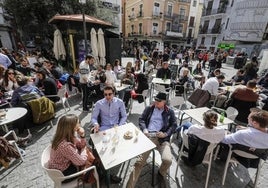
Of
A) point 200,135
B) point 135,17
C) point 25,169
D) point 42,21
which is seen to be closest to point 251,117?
point 200,135

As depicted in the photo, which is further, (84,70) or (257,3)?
(257,3)

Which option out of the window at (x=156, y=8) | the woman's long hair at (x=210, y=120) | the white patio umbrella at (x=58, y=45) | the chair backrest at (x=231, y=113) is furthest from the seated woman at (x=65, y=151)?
the window at (x=156, y=8)

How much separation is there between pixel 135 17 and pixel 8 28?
19.6 metres

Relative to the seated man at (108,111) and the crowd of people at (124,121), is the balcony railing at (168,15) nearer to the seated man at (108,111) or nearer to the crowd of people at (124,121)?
the crowd of people at (124,121)

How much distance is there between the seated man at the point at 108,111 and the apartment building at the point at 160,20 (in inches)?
997

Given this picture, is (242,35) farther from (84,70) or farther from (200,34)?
(84,70)

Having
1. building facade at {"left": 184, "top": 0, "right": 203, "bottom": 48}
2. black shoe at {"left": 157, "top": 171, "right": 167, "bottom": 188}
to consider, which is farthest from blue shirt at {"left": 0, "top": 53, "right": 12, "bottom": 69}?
building facade at {"left": 184, "top": 0, "right": 203, "bottom": 48}

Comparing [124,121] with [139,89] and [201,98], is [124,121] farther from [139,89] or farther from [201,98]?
[201,98]

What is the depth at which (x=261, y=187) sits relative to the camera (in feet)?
7.77

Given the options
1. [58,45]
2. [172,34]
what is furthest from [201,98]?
[172,34]

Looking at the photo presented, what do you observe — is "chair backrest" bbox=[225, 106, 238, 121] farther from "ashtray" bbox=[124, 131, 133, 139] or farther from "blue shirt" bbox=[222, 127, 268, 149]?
"ashtray" bbox=[124, 131, 133, 139]

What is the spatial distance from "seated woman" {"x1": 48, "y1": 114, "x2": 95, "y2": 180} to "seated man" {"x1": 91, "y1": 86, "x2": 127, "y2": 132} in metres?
1.02

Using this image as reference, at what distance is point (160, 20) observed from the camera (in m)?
25.6

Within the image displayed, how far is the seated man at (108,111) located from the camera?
9.20 ft
